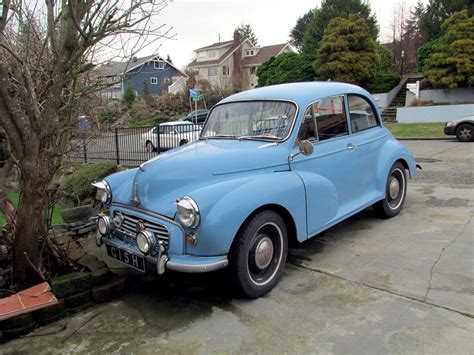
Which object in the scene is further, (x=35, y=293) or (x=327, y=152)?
(x=327, y=152)

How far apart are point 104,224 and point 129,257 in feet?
1.74

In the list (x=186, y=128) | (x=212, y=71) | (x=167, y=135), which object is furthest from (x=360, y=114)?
(x=212, y=71)

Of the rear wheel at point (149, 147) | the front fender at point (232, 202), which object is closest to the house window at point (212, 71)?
the rear wheel at point (149, 147)

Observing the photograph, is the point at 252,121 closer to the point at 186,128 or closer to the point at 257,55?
the point at 186,128

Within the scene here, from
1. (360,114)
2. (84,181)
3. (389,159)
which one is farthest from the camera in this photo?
(84,181)

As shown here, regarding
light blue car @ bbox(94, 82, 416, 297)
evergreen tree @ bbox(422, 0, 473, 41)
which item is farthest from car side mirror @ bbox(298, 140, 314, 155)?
evergreen tree @ bbox(422, 0, 473, 41)

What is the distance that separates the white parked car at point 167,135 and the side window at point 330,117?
5286mm

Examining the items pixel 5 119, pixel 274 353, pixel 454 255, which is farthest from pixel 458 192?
pixel 5 119

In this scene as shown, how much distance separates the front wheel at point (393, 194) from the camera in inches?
215

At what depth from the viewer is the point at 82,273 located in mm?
3568

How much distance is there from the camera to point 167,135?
34.2ft

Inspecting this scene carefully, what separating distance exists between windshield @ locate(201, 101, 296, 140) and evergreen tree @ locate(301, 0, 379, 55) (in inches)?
1154

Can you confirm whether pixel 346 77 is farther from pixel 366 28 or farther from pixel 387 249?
pixel 387 249

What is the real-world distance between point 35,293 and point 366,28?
28166mm
